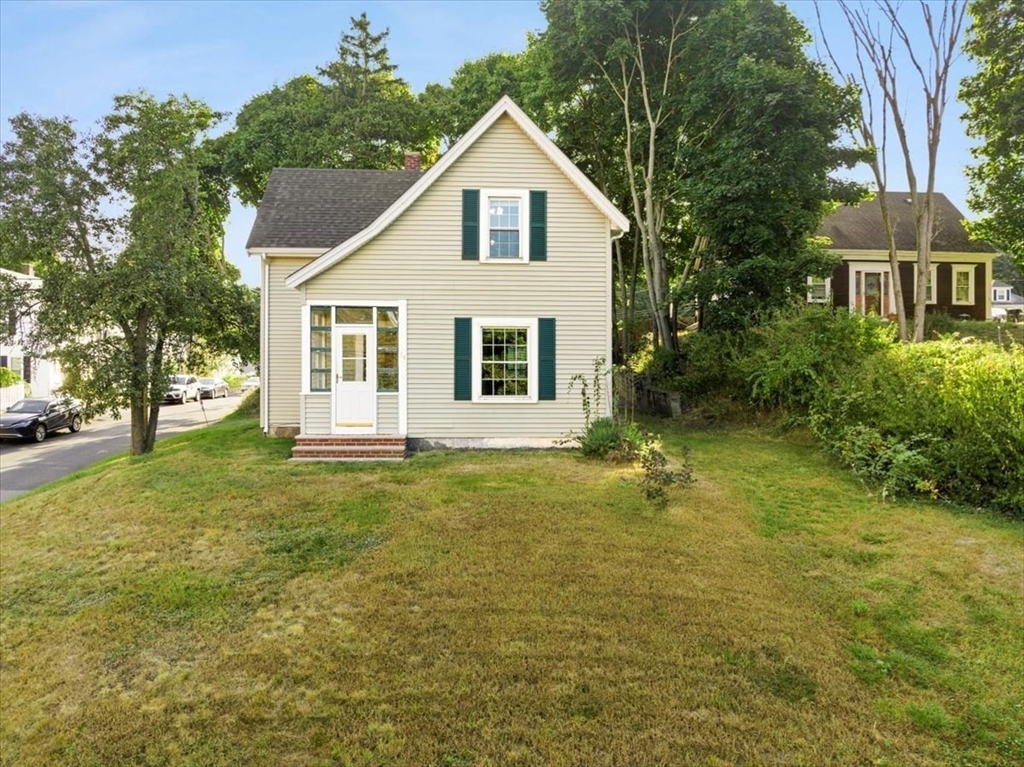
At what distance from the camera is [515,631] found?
491cm

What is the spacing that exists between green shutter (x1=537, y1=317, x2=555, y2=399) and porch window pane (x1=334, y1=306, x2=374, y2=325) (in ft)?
11.4

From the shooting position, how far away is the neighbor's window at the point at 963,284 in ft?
77.9

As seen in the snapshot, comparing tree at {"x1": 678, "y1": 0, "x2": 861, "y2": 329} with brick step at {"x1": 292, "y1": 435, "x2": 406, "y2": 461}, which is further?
tree at {"x1": 678, "y1": 0, "x2": 861, "y2": 329}

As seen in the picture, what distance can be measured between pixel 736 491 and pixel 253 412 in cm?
1982

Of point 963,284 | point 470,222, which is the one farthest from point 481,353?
point 963,284

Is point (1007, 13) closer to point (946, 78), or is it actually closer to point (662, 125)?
point (946, 78)

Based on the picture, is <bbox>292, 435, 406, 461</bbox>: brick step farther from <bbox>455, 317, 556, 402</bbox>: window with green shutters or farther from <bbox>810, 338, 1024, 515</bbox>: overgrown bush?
<bbox>810, 338, 1024, 515</bbox>: overgrown bush

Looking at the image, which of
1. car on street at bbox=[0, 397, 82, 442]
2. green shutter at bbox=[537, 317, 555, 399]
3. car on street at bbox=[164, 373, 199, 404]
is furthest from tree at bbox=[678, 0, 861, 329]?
car on street at bbox=[164, 373, 199, 404]

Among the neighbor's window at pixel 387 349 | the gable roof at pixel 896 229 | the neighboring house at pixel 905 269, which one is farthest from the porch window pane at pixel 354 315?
the gable roof at pixel 896 229

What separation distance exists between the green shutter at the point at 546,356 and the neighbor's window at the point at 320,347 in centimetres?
436

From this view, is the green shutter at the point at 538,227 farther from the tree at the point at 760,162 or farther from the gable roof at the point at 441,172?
the tree at the point at 760,162

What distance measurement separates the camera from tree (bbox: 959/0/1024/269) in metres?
18.8

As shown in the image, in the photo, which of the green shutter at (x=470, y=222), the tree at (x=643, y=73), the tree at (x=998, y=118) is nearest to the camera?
the green shutter at (x=470, y=222)

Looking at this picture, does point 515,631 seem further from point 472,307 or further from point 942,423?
point 472,307
